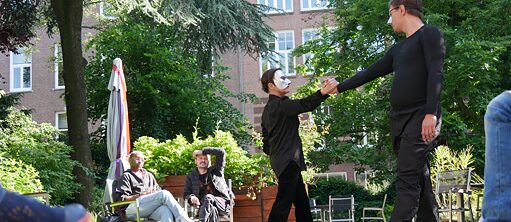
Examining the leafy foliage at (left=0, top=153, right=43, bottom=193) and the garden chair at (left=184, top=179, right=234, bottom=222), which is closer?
the garden chair at (left=184, top=179, right=234, bottom=222)

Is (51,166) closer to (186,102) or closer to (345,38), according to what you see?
(186,102)

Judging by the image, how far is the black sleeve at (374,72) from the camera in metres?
4.93

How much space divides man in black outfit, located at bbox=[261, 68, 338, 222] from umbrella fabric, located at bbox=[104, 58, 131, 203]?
5.24 m

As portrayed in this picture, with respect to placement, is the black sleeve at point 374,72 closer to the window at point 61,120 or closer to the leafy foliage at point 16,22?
the leafy foliage at point 16,22

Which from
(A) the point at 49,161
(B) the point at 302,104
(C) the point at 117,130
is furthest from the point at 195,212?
(A) the point at 49,161

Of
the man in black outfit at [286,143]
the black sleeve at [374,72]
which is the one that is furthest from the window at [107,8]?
the black sleeve at [374,72]

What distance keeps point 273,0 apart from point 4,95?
16.6 meters

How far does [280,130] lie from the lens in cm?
565

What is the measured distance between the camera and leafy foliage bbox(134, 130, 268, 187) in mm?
10203

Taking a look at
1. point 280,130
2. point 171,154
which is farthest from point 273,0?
point 280,130

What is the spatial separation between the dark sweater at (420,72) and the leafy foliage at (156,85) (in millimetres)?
14700

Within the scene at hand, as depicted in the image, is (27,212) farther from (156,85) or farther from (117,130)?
(156,85)

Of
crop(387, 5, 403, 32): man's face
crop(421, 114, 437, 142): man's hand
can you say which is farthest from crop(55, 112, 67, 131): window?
crop(421, 114, 437, 142): man's hand

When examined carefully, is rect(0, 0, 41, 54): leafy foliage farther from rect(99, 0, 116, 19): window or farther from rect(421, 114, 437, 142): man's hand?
rect(421, 114, 437, 142): man's hand
